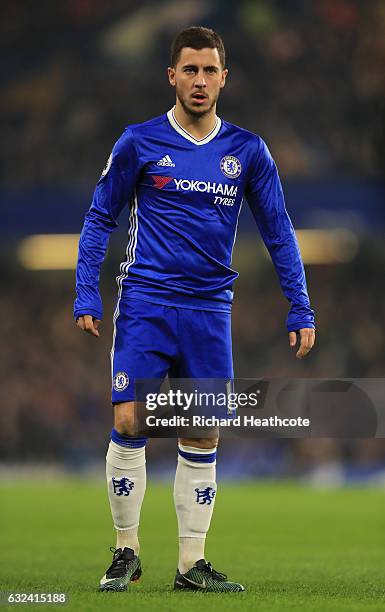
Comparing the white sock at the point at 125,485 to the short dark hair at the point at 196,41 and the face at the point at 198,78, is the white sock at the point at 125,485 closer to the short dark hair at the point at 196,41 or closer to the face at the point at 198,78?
the face at the point at 198,78

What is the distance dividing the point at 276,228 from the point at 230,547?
3524mm

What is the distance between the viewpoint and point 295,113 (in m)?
19.6

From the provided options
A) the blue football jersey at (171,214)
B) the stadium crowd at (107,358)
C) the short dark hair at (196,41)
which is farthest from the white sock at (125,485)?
the stadium crowd at (107,358)

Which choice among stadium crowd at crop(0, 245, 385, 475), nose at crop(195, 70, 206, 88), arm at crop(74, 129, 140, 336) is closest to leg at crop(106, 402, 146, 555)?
arm at crop(74, 129, 140, 336)

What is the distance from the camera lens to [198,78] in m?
4.87

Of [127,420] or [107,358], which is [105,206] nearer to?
[127,420]

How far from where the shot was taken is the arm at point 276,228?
16.7 ft

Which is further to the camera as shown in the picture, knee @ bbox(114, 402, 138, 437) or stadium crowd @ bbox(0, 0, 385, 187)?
stadium crowd @ bbox(0, 0, 385, 187)

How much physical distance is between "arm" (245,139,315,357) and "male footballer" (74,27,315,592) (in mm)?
77

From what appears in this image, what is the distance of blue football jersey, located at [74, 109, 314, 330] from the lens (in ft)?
16.1

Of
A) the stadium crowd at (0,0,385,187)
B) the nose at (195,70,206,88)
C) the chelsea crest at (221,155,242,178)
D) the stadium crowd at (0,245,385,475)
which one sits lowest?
the stadium crowd at (0,245,385,475)

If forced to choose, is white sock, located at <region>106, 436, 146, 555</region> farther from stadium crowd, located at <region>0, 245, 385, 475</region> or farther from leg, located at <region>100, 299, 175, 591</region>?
stadium crowd, located at <region>0, 245, 385, 475</region>

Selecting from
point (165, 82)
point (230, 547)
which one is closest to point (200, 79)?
point (230, 547)

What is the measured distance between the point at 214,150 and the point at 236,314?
16.3 metres
